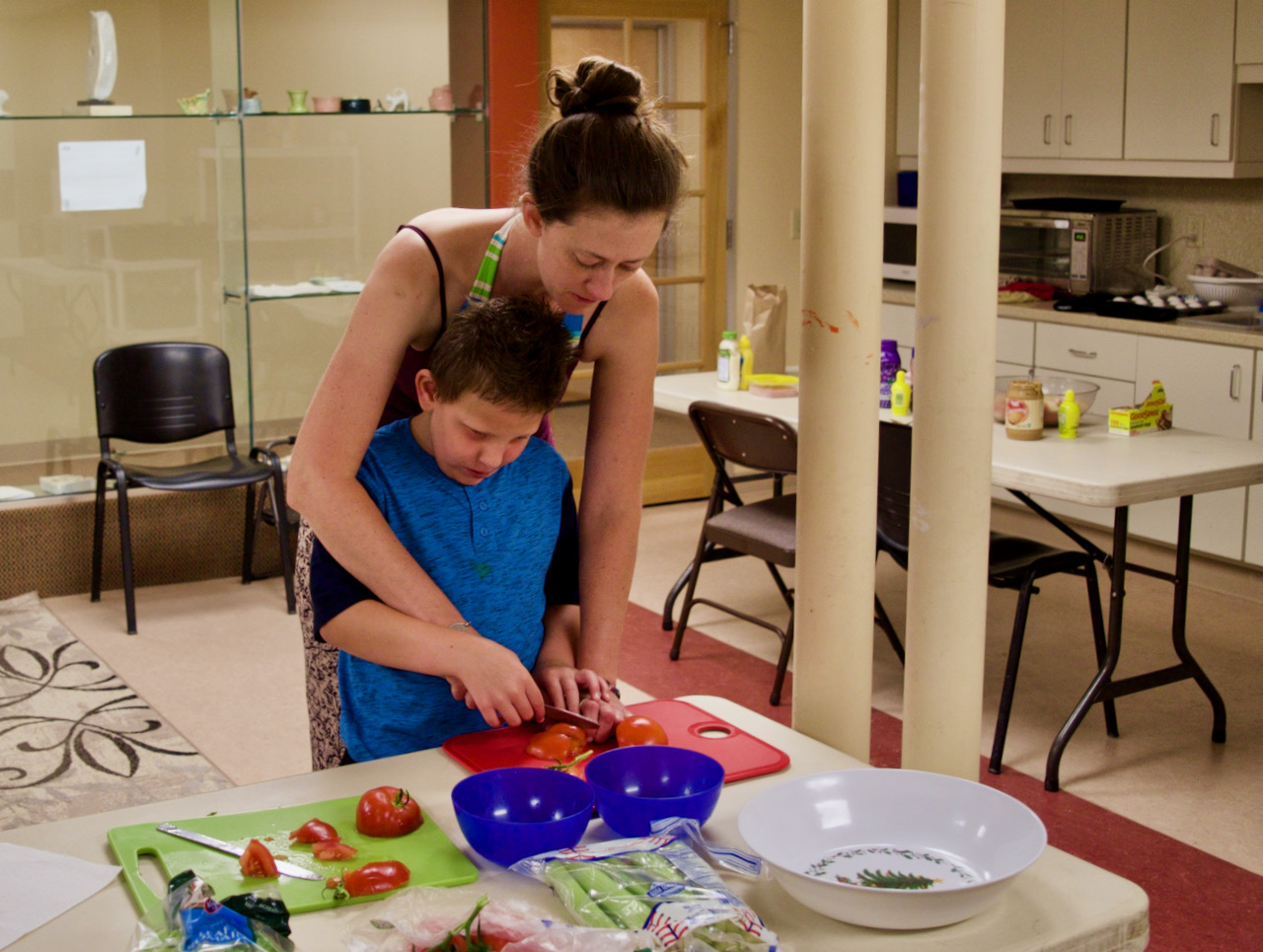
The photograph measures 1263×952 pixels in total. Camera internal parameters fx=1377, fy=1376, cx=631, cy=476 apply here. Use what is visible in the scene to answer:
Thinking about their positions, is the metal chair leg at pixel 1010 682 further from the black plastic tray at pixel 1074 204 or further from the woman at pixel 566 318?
the black plastic tray at pixel 1074 204

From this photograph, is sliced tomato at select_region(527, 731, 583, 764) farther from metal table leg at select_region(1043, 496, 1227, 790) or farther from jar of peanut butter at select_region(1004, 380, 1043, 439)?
jar of peanut butter at select_region(1004, 380, 1043, 439)

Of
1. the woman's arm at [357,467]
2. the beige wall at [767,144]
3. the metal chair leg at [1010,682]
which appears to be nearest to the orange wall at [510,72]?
the beige wall at [767,144]

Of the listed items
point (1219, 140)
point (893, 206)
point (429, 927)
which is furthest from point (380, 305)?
point (893, 206)

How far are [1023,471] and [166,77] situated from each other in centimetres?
312

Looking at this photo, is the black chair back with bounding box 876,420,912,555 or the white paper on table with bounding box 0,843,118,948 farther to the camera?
the black chair back with bounding box 876,420,912,555

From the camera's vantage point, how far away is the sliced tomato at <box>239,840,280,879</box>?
1.12 meters

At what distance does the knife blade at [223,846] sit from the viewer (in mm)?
1121

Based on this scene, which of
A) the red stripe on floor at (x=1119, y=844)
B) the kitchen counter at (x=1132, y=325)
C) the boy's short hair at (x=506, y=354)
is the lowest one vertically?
the red stripe on floor at (x=1119, y=844)

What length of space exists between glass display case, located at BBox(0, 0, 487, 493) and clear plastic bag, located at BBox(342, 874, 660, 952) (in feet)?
12.9

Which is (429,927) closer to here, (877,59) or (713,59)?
(877,59)

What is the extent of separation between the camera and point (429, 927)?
1.00 meters

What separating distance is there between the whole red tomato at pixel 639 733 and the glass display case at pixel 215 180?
12.0 feet

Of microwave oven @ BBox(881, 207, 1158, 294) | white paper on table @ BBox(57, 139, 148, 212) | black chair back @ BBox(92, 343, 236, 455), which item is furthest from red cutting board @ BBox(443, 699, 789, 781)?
microwave oven @ BBox(881, 207, 1158, 294)

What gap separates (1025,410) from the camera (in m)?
3.47
